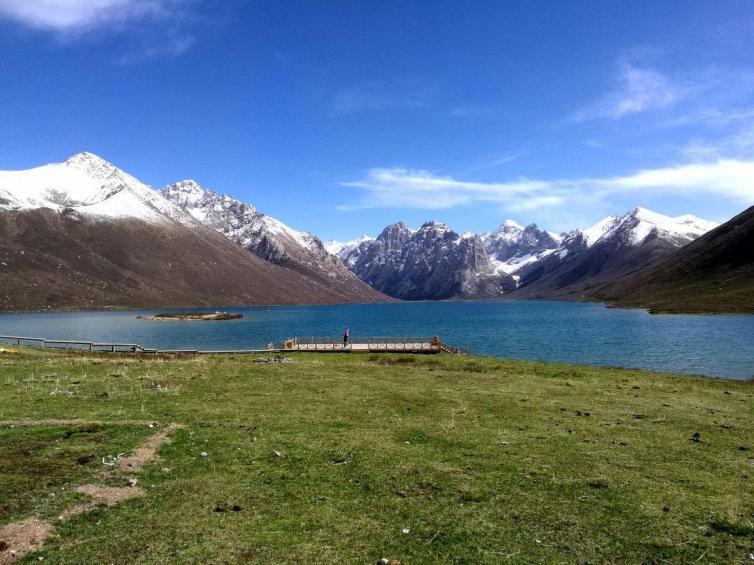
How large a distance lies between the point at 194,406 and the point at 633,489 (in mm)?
23044

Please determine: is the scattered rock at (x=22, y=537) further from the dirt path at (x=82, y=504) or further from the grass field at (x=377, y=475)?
the grass field at (x=377, y=475)

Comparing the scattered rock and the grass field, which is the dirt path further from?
the grass field

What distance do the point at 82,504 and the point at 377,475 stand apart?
962 cm

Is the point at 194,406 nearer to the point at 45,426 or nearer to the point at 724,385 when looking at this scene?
the point at 45,426

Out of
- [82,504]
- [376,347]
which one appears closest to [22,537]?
[82,504]

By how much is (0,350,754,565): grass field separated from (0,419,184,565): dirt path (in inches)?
12.3

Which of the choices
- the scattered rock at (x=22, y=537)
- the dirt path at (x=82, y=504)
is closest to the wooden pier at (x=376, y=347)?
the dirt path at (x=82, y=504)

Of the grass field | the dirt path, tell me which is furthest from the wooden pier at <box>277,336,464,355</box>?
the dirt path

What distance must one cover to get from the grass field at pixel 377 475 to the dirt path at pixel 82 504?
1.03ft

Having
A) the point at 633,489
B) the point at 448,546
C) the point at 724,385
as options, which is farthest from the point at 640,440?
the point at 724,385

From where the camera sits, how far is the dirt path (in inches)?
496

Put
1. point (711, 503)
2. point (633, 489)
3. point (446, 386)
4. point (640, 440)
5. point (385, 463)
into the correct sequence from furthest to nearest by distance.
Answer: point (446, 386), point (640, 440), point (385, 463), point (633, 489), point (711, 503)

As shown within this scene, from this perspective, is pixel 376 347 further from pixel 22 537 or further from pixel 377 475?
pixel 22 537

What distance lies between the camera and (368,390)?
37.1m
